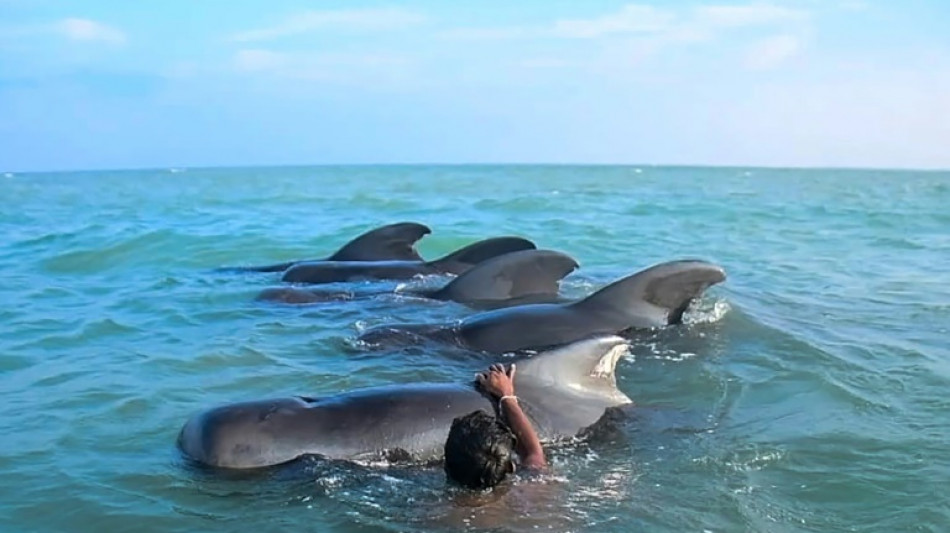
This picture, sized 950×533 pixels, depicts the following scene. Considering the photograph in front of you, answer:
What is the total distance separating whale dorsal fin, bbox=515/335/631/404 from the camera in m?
6.91

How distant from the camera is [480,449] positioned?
5.52m

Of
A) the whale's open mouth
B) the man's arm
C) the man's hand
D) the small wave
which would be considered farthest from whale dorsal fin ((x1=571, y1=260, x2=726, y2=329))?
the man's arm

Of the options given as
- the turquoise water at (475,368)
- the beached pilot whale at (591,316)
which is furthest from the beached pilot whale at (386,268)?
the beached pilot whale at (591,316)

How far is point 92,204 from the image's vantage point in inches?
1592

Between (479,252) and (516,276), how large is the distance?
7.39ft

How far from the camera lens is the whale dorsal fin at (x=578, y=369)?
22.7ft

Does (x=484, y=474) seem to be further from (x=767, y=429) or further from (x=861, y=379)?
(x=861, y=379)

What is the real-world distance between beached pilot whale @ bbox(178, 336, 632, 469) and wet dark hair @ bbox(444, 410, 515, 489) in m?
0.77

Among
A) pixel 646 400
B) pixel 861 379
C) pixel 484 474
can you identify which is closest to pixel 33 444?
pixel 484 474

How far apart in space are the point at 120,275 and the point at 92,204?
25516 millimetres

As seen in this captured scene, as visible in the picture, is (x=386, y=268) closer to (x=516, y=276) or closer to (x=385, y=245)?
(x=385, y=245)

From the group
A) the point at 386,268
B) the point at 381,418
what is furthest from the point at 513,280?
the point at 381,418

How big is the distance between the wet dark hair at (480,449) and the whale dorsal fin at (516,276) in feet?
19.1

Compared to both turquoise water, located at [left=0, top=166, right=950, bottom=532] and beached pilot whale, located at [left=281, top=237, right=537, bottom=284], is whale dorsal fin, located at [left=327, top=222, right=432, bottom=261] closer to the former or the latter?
beached pilot whale, located at [left=281, top=237, right=537, bottom=284]
